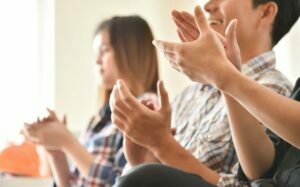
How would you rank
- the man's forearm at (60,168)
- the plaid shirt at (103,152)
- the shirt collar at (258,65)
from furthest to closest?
1. the man's forearm at (60,168)
2. the plaid shirt at (103,152)
3. the shirt collar at (258,65)

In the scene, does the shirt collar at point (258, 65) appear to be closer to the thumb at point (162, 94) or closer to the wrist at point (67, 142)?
the thumb at point (162, 94)

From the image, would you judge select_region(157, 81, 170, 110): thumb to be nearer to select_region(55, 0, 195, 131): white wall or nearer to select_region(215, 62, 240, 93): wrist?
select_region(215, 62, 240, 93): wrist

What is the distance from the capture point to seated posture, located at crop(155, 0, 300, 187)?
2.49 ft

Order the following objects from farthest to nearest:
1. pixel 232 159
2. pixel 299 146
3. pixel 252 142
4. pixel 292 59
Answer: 1. pixel 292 59
2. pixel 232 159
3. pixel 252 142
4. pixel 299 146

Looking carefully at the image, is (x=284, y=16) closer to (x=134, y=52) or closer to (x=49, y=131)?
(x=134, y=52)

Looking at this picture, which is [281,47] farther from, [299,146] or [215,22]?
[299,146]

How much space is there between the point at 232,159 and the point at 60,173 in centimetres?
68

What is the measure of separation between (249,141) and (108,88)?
82 cm

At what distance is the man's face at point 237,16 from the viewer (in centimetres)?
114

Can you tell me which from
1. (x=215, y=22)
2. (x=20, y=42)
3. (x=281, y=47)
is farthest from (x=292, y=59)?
(x=20, y=42)

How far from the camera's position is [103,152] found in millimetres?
1476

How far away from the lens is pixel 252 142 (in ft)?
2.92

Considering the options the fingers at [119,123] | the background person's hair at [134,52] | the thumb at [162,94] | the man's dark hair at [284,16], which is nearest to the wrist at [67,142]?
the background person's hair at [134,52]

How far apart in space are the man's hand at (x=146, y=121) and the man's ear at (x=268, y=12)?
0.33 meters
